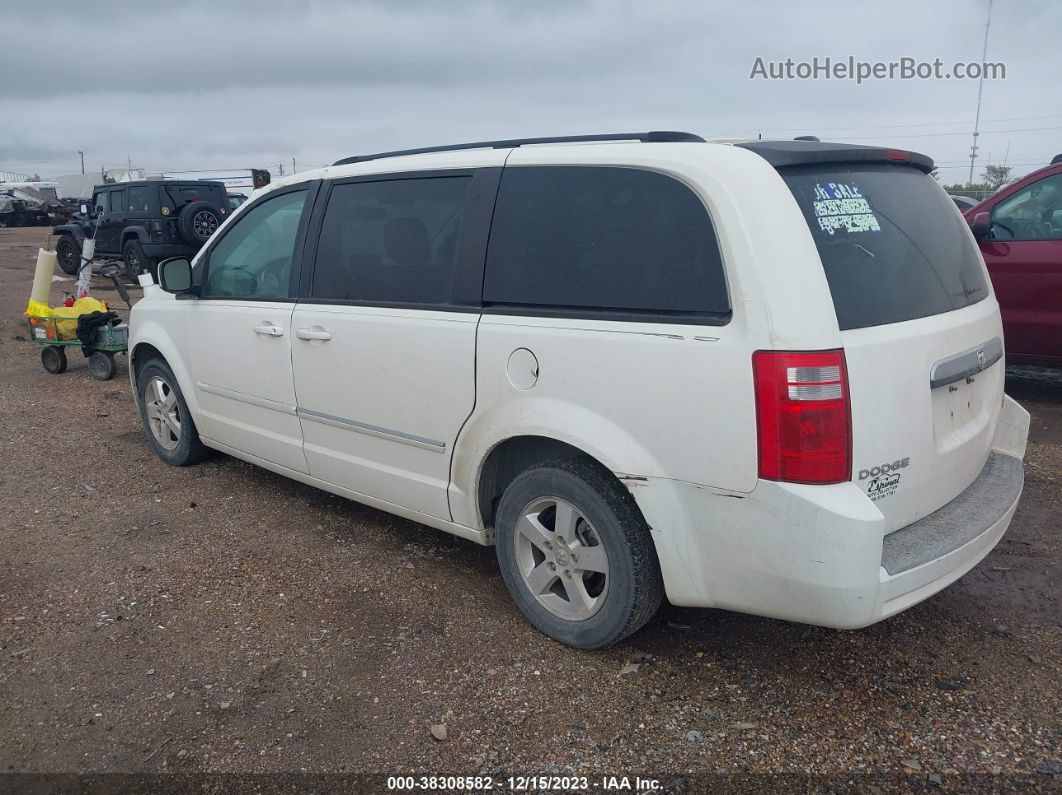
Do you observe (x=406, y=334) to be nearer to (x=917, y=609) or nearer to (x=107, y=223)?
(x=917, y=609)

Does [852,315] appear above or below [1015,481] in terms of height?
above

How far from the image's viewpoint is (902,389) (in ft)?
8.63

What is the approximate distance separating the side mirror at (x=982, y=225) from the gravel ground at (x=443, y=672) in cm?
260

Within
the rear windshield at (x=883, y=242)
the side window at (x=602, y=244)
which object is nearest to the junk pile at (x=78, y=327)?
the side window at (x=602, y=244)

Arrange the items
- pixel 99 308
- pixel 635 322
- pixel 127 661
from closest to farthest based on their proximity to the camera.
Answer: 1. pixel 635 322
2. pixel 127 661
3. pixel 99 308

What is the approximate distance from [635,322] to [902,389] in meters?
0.85

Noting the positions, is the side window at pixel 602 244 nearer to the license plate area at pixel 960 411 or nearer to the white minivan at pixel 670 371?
the white minivan at pixel 670 371

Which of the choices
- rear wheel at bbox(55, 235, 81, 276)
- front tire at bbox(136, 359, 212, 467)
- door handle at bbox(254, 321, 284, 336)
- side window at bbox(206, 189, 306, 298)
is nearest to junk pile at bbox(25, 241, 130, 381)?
front tire at bbox(136, 359, 212, 467)

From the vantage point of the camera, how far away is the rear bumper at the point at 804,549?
8.08 ft

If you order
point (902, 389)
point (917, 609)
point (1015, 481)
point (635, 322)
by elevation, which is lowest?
point (917, 609)

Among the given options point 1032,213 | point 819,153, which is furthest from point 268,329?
point 1032,213

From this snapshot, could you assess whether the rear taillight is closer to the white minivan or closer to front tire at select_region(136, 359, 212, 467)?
the white minivan

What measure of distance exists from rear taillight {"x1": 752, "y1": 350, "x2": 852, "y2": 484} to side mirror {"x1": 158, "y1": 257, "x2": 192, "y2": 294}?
3.43m

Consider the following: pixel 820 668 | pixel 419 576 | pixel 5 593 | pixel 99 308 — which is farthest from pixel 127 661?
pixel 99 308
